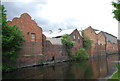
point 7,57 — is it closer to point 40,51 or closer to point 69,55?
point 40,51

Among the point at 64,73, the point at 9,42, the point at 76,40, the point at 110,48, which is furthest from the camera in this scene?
the point at 110,48

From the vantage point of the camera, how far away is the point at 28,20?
2433 centimetres

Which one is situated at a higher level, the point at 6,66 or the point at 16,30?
the point at 16,30

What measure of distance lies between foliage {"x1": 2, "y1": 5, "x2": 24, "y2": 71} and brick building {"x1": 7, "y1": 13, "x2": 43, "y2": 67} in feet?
9.93

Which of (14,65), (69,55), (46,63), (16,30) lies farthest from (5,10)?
(69,55)

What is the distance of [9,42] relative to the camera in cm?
1714

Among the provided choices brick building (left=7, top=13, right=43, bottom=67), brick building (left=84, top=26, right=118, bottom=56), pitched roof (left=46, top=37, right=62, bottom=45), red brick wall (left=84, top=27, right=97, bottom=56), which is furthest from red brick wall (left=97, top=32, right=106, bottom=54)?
brick building (left=7, top=13, right=43, bottom=67)

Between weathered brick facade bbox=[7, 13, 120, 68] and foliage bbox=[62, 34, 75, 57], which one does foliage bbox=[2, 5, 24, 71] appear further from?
foliage bbox=[62, 34, 75, 57]

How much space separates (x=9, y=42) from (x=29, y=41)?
274 inches

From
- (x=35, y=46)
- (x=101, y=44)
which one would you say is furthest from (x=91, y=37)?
(x=35, y=46)

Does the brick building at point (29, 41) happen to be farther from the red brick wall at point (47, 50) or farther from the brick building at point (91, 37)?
the brick building at point (91, 37)

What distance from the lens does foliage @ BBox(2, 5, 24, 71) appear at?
16.9 meters

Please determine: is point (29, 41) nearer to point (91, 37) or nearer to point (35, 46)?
point (35, 46)

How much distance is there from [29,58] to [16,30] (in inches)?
255
